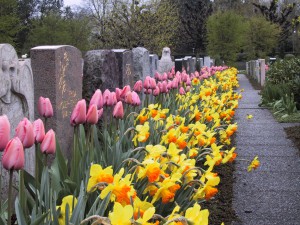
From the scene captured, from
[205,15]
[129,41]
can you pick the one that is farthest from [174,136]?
[205,15]

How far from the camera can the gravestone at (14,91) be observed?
3.20 metres

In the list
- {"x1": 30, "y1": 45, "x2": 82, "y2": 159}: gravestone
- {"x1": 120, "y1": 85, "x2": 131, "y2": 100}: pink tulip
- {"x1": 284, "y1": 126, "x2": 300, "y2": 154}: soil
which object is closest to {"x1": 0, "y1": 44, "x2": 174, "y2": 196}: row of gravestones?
{"x1": 30, "y1": 45, "x2": 82, "y2": 159}: gravestone

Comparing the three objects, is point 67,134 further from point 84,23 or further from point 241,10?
point 241,10

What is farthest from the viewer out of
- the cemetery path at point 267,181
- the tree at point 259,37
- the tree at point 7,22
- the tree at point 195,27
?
the tree at point 195,27

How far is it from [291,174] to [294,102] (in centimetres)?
607

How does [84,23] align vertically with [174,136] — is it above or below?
above

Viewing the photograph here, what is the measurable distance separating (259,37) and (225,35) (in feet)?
30.5

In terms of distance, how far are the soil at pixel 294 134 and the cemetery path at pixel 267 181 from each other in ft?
0.26

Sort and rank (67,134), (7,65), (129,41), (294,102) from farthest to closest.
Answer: (129,41) → (294,102) → (67,134) → (7,65)

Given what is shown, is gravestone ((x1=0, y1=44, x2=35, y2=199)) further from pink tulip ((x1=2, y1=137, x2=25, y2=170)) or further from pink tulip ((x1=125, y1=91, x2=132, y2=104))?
pink tulip ((x1=2, y1=137, x2=25, y2=170))

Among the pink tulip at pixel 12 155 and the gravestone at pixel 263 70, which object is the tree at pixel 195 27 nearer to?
the gravestone at pixel 263 70

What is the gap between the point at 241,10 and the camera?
57.3 metres

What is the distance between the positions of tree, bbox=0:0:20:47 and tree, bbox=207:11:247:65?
12985 mm

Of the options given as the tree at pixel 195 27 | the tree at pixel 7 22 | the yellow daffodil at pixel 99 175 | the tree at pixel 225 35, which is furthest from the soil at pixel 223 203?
the tree at pixel 195 27
